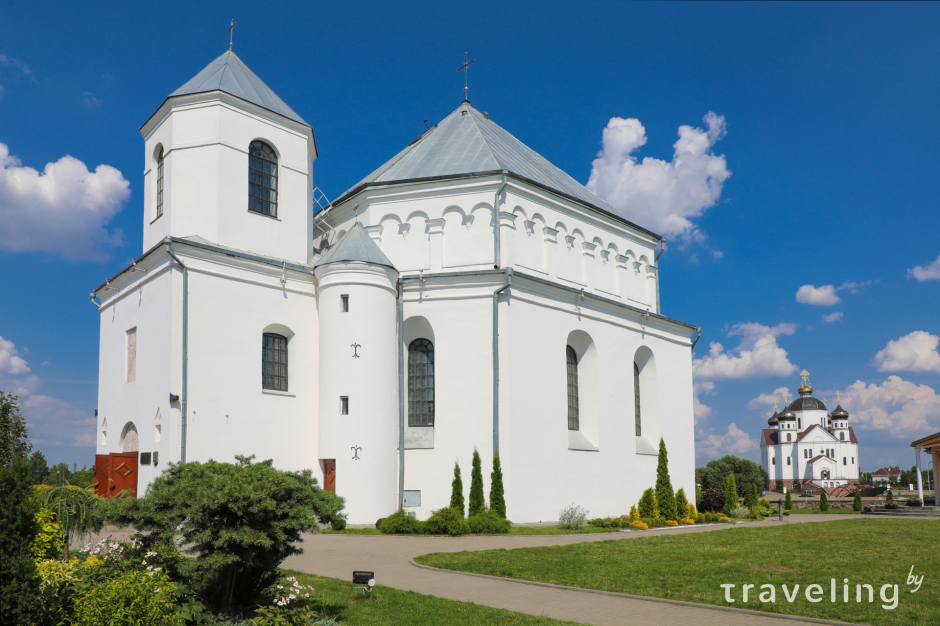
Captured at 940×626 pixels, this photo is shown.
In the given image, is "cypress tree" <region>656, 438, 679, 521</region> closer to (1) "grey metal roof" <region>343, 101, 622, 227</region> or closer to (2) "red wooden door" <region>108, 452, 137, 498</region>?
(1) "grey metal roof" <region>343, 101, 622, 227</region>

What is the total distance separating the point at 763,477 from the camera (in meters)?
80.8

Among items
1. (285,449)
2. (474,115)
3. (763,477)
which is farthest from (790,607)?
(763,477)

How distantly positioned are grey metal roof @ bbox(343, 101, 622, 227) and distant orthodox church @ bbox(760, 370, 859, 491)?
8548 cm

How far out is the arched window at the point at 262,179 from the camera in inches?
917

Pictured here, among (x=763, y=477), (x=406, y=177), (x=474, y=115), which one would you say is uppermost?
(x=474, y=115)

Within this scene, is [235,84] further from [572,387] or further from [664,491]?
[664,491]

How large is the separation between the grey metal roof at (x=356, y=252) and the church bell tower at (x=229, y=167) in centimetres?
176

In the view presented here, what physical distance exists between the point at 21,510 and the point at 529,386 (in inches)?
682

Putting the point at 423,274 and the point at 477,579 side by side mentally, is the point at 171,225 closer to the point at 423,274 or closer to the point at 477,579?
the point at 423,274

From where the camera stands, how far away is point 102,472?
71.9 ft

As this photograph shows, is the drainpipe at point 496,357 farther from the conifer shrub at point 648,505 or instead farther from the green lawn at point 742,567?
the conifer shrub at point 648,505

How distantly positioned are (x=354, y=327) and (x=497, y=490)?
6.61 m

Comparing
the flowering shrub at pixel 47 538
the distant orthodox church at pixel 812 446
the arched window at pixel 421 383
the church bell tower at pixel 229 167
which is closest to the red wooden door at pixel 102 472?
the church bell tower at pixel 229 167

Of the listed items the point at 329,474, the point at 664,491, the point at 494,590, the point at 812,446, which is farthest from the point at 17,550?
the point at 812,446
